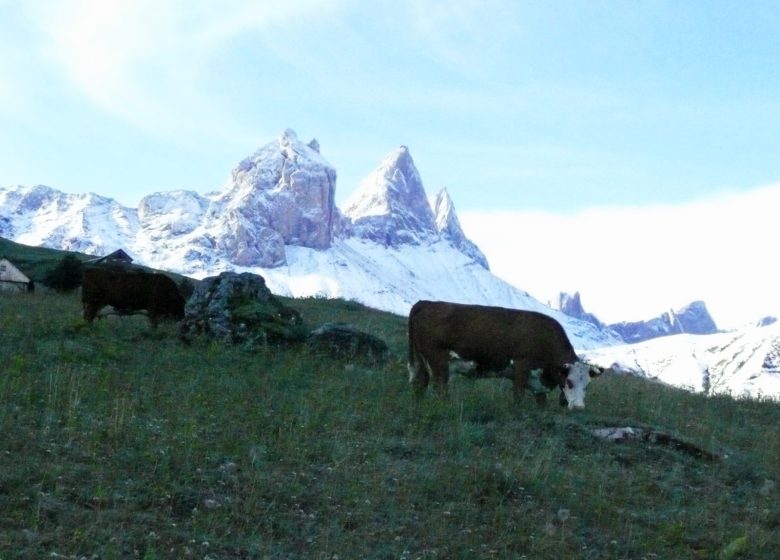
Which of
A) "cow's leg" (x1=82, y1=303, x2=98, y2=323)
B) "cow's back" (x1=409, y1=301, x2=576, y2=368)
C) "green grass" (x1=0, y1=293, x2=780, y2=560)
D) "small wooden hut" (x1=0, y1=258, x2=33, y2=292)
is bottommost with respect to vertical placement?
"green grass" (x1=0, y1=293, x2=780, y2=560)

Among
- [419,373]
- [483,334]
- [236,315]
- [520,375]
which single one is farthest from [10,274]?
[520,375]

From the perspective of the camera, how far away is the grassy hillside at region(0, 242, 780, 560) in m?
8.89

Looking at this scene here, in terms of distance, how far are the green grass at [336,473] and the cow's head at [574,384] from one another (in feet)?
1.55

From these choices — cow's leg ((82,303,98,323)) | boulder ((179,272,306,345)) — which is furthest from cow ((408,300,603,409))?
cow's leg ((82,303,98,323))

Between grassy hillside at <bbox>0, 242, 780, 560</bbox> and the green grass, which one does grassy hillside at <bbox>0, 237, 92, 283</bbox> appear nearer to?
grassy hillside at <bbox>0, 242, 780, 560</bbox>

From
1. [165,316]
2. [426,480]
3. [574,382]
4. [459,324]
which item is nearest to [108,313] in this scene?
[165,316]

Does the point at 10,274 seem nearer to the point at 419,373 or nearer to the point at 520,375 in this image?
the point at 419,373

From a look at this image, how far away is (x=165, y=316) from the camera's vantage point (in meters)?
24.3

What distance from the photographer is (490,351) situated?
17.3 meters

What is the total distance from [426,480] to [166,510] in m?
3.06

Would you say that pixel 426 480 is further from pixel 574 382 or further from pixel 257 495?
pixel 574 382

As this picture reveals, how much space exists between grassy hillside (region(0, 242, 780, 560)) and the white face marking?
0.49 meters

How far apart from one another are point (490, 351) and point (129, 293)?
35.2 feet

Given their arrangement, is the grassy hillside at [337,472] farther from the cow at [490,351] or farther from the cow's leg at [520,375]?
the cow at [490,351]
